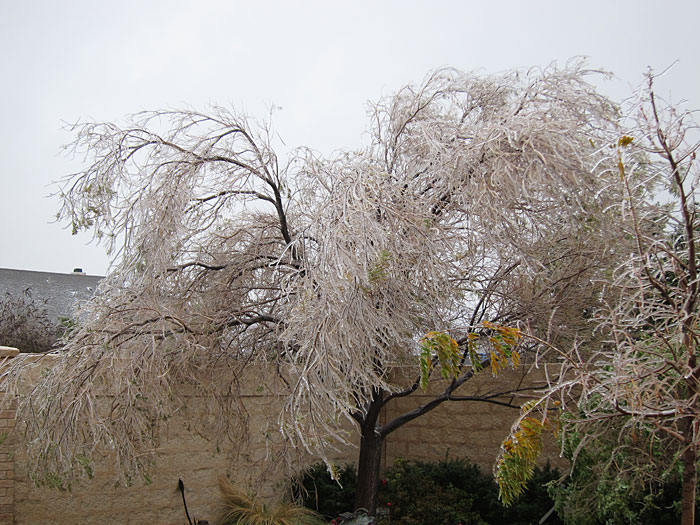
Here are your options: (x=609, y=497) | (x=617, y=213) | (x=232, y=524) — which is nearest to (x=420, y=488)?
(x=232, y=524)

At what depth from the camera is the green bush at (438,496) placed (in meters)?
7.17

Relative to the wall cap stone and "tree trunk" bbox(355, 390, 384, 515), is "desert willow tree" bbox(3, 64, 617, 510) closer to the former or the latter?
"tree trunk" bbox(355, 390, 384, 515)

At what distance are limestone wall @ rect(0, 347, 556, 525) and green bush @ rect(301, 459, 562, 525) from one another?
14.8 inches

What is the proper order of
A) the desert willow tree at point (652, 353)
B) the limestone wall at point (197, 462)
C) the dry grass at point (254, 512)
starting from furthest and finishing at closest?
the dry grass at point (254, 512) < the limestone wall at point (197, 462) < the desert willow tree at point (652, 353)

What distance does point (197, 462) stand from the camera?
7.38 m

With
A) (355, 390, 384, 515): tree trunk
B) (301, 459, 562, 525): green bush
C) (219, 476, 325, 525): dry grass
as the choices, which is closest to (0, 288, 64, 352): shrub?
(219, 476, 325, 525): dry grass

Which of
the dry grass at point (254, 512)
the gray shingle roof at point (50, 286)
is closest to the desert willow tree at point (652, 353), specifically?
the dry grass at point (254, 512)

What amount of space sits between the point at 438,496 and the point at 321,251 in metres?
4.11

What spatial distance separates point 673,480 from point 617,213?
7.64 feet

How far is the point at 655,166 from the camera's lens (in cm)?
588

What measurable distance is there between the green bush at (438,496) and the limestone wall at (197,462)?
1.24 feet

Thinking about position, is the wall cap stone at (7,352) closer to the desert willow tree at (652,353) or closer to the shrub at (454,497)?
the shrub at (454,497)

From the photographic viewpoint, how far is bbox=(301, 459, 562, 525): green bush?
7.17 metres

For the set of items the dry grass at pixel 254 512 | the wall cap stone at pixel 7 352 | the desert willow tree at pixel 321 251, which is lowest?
the dry grass at pixel 254 512
